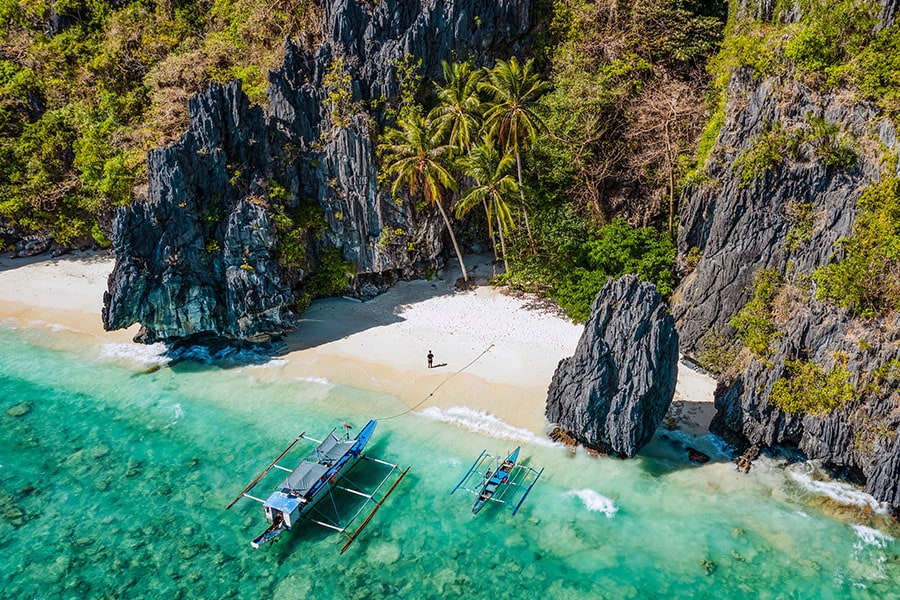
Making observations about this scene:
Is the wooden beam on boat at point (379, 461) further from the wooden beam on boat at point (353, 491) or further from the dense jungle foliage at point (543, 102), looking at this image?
the dense jungle foliage at point (543, 102)

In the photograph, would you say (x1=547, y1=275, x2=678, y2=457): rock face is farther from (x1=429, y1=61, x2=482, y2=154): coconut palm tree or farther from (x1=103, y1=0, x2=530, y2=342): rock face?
(x1=103, y1=0, x2=530, y2=342): rock face

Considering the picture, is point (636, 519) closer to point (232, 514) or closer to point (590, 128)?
point (232, 514)

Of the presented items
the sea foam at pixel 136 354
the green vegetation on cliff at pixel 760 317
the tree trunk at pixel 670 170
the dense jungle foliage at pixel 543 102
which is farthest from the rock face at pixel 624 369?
the sea foam at pixel 136 354

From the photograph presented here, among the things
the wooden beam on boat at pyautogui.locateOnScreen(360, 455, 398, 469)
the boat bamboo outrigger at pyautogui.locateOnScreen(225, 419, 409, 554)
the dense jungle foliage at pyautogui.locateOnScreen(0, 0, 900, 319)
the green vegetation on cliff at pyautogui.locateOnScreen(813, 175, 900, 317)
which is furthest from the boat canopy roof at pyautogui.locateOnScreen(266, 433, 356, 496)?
the green vegetation on cliff at pyautogui.locateOnScreen(813, 175, 900, 317)

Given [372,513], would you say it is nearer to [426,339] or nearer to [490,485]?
[490,485]

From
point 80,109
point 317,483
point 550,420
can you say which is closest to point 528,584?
Result: point 550,420

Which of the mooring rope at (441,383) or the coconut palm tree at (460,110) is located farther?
the coconut palm tree at (460,110)

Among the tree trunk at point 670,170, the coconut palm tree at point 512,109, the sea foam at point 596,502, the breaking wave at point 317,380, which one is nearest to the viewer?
the sea foam at point 596,502
